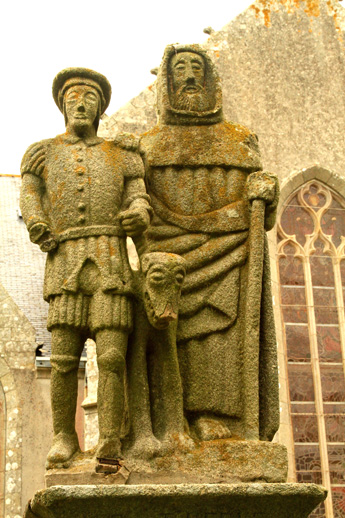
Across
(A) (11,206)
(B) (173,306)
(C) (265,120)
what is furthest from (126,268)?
(A) (11,206)

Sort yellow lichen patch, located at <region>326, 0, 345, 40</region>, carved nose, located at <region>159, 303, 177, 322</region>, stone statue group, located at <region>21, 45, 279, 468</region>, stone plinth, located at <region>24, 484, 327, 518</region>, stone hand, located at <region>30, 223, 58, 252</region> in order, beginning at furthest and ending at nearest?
yellow lichen patch, located at <region>326, 0, 345, 40</region>
stone hand, located at <region>30, 223, 58, 252</region>
stone statue group, located at <region>21, 45, 279, 468</region>
carved nose, located at <region>159, 303, 177, 322</region>
stone plinth, located at <region>24, 484, 327, 518</region>

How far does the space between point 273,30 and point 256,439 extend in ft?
34.0

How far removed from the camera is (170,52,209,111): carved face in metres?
5.17

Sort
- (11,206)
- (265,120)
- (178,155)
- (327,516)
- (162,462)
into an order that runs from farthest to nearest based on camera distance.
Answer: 1. (11,206)
2. (265,120)
3. (327,516)
4. (178,155)
5. (162,462)

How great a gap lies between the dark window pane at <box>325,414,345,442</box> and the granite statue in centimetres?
783

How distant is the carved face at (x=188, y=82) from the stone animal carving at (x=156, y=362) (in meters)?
1.16

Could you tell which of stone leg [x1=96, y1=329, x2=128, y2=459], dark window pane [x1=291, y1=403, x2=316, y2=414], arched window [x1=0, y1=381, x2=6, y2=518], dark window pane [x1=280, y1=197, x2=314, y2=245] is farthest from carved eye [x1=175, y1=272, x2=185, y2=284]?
dark window pane [x1=280, y1=197, x2=314, y2=245]

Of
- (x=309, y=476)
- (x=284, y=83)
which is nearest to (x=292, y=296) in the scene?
(x=309, y=476)

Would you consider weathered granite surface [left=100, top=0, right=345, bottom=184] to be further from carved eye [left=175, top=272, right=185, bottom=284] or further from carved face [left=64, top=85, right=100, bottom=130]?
carved eye [left=175, top=272, right=185, bottom=284]

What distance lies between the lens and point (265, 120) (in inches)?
516

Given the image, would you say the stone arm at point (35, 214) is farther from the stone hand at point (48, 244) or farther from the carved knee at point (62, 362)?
the carved knee at point (62, 362)

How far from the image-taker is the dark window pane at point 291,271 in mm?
12641

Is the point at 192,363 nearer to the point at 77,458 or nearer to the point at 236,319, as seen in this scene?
the point at 236,319

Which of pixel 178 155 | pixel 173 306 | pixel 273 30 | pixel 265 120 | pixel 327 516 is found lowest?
pixel 327 516
